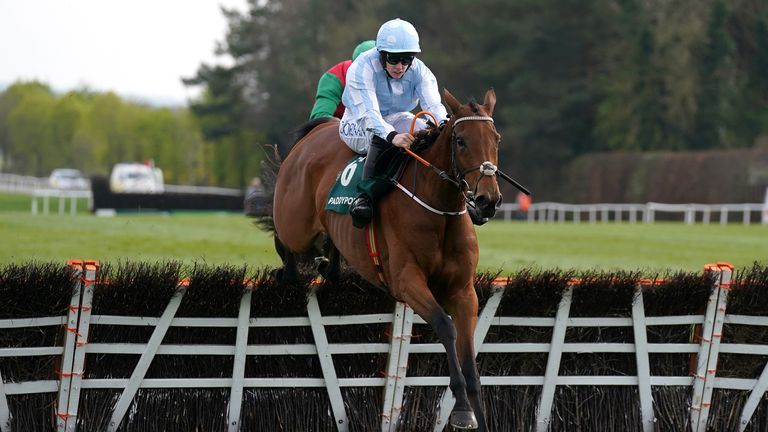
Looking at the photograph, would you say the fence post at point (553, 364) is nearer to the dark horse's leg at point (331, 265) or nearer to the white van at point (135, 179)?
the dark horse's leg at point (331, 265)

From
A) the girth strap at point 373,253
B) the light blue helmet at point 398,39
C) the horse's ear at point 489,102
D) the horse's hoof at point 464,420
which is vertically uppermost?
the light blue helmet at point 398,39

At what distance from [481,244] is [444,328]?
627 inches

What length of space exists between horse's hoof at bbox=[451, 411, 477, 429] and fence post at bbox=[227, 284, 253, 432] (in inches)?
66.6

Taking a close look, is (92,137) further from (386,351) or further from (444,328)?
(444,328)

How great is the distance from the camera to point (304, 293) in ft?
26.3

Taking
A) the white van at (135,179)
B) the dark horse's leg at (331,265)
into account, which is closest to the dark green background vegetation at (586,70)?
the white van at (135,179)

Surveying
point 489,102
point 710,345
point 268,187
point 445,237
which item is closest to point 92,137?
point 268,187

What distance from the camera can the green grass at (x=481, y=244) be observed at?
17422 millimetres

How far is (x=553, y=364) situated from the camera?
819 cm

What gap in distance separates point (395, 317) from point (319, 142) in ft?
5.48

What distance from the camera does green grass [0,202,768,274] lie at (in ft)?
57.2

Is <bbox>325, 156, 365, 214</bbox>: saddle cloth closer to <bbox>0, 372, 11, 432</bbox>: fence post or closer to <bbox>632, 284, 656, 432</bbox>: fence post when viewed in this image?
<bbox>632, 284, 656, 432</bbox>: fence post

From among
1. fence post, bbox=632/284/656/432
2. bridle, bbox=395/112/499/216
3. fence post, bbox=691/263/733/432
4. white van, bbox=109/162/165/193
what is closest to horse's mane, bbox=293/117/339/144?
bridle, bbox=395/112/499/216

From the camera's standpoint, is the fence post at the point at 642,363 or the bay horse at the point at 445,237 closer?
the bay horse at the point at 445,237
